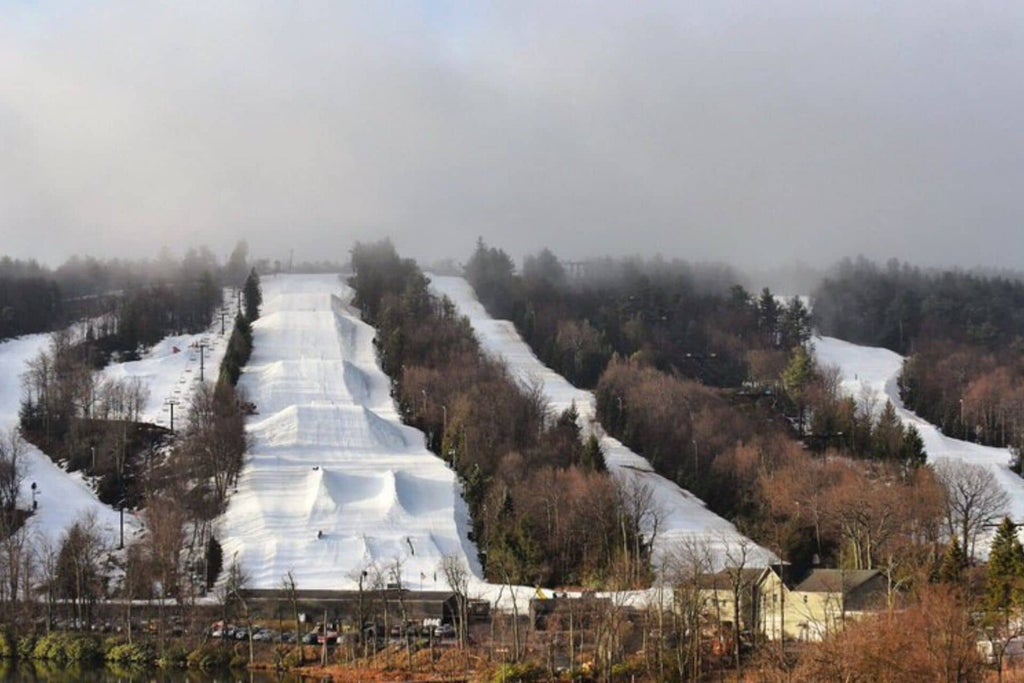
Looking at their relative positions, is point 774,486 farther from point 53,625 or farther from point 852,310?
point 852,310

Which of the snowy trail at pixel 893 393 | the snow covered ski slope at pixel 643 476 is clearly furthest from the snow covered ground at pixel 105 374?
the snowy trail at pixel 893 393

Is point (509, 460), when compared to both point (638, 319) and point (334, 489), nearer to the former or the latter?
point (334, 489)

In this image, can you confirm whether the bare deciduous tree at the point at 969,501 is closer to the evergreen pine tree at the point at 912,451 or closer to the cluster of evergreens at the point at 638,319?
the evergreen pine tree at the point at 912,451

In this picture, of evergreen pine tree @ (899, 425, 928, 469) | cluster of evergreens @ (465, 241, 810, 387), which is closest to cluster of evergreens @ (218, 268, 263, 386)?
cluster of evergreens @ (465, 241, 810, 387)

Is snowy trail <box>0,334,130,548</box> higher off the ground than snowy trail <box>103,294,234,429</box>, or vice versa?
snowy trail <box>103,294,234,429</box>

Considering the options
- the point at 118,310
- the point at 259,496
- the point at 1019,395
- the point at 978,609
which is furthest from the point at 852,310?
the point at 978,609

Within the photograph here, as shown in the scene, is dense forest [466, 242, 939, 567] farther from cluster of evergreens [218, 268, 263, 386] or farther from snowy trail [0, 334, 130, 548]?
snowy trail [0, 334, 130, 548]
